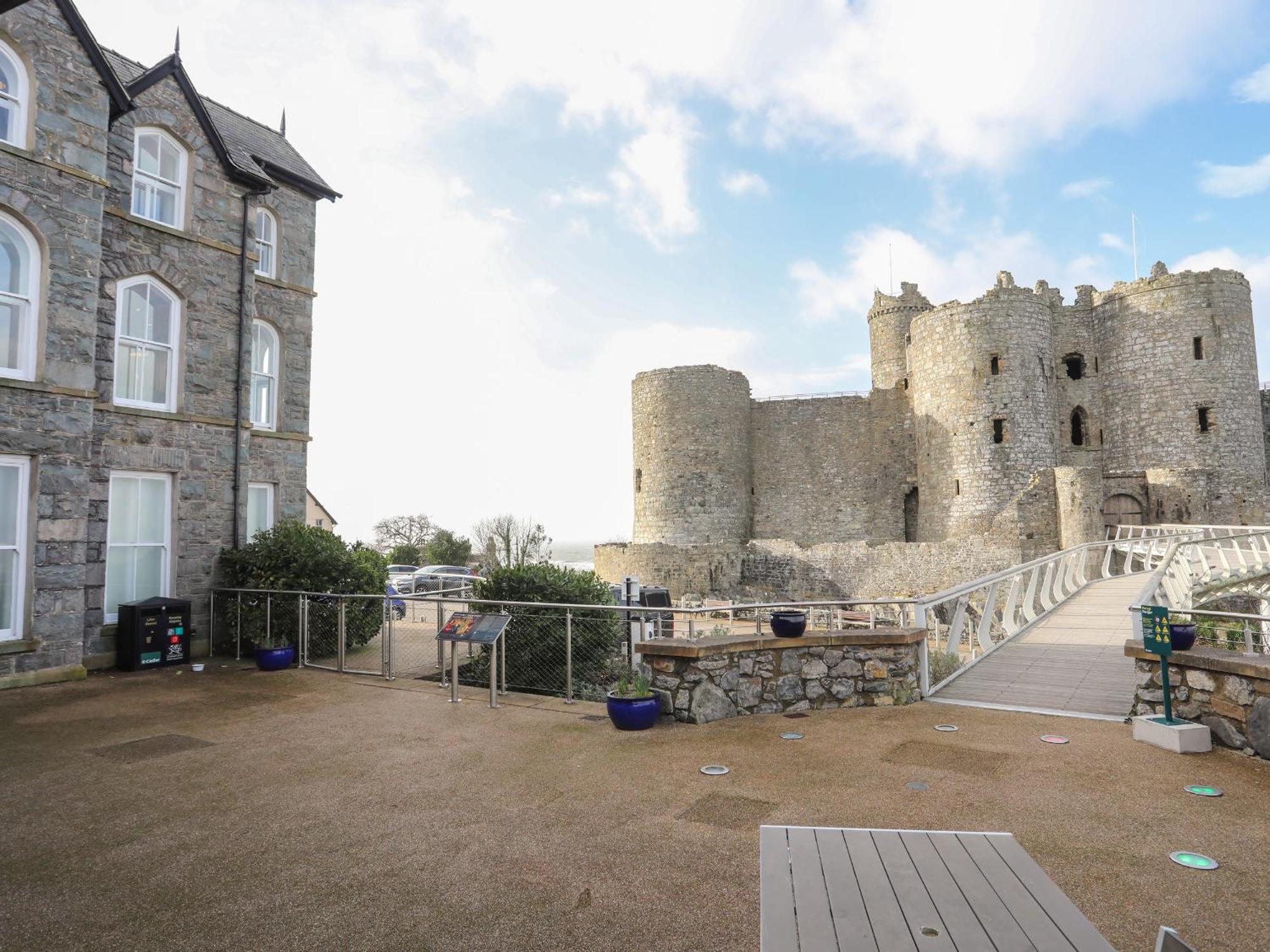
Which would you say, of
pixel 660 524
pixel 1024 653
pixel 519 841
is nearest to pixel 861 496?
pixel 660 524

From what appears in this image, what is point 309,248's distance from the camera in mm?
13406

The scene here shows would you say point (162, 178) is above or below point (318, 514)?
above

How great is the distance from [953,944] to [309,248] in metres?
14.3

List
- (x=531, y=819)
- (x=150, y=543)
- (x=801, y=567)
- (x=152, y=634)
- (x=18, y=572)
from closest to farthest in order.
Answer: (x=531, y=819), (x=18, y=572), (x=152, y=634), (x=150, y=543), (x=801, y=567)

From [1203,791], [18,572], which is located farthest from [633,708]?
[18,572]

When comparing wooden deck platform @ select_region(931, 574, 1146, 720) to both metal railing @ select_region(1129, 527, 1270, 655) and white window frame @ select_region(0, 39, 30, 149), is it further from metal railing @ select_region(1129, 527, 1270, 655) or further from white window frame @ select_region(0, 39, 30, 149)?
white window frame @ select_region(0, 39, 30, 149)

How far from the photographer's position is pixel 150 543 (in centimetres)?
1051

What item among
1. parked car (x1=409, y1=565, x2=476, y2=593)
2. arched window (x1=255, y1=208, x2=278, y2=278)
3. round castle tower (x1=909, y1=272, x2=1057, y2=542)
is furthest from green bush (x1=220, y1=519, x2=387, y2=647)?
round castle tower (x1=909, y1=272, x2=1057, y2=542)

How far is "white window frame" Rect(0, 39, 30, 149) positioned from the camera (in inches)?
344

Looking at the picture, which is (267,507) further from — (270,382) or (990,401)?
(990,401)

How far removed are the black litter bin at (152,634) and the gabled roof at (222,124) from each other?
22.3 feet

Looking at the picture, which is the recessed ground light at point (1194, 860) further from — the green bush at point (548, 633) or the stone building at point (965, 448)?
the stone building at point (965, 448)

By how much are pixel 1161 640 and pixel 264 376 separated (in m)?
13.1

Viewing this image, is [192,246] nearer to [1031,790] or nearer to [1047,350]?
[1031,790]
